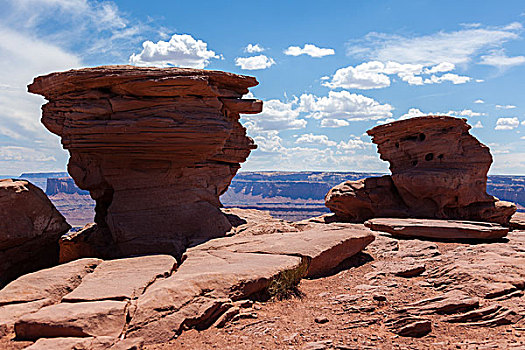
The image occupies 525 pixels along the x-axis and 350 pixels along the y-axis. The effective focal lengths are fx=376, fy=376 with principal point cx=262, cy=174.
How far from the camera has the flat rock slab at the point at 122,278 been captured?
281 inches

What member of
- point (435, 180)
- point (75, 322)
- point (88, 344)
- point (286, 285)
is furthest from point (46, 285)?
point (435, 180)

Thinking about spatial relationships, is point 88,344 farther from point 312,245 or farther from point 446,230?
point 446,230

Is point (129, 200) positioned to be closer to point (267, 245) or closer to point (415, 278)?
point (267, 245)

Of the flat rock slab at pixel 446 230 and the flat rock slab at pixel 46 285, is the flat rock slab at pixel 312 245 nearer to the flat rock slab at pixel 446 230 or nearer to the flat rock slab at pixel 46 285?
the flat rock slab at pixel 446 230

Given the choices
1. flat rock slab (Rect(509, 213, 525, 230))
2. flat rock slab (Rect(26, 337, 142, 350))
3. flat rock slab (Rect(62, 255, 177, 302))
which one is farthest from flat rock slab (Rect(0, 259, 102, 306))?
flat rock slab (Rect(509, 213, 525, 230))

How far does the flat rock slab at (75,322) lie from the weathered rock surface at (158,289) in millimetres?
15

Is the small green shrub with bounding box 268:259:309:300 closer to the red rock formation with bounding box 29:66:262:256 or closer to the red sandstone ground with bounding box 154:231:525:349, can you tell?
the red sandstone ground with bounding box 154:231:525:349

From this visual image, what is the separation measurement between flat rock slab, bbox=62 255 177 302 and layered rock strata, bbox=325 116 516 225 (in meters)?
15.1

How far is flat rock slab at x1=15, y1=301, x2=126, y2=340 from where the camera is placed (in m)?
5.98

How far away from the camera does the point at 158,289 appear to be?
700 cm

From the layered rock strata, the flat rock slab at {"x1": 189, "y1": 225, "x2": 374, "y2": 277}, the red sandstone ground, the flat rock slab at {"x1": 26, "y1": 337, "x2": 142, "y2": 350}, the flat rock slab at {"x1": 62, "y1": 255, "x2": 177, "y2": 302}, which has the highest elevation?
the layered rock strata

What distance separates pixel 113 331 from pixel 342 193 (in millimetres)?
18229

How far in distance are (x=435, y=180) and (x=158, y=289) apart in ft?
56.5

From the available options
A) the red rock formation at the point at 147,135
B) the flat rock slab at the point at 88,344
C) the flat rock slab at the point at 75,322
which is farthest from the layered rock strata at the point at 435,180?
the flat rock slab at the point at 88,344
